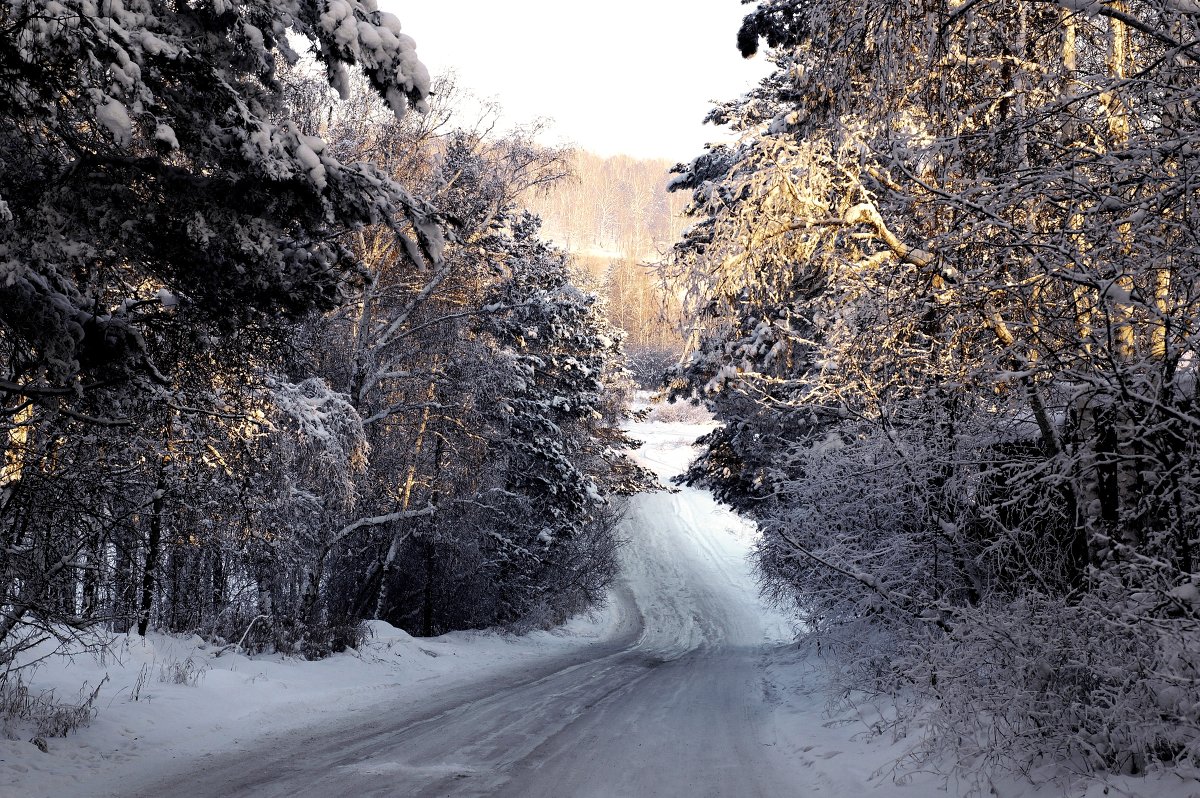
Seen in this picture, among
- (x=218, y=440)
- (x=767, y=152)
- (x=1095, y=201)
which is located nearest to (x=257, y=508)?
(x=218, y=440)

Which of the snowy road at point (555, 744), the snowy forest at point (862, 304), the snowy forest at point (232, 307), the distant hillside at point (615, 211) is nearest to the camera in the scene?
the snowy forest at point (862, 304)

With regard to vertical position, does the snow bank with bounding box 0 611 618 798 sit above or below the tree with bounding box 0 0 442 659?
below

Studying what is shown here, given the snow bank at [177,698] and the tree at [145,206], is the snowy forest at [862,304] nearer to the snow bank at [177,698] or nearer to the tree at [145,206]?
the tree at [145,206]

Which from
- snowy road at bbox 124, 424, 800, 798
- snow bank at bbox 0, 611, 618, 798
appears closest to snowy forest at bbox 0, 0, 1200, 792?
snow bank at bbox 0, 611, 618, 798

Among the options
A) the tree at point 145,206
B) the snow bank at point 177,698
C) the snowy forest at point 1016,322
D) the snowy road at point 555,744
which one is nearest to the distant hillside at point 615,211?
the snowy road at point 555,744

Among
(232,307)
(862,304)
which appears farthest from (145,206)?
(862,304)

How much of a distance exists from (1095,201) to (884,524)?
215 inches

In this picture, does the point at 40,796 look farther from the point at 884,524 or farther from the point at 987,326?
the point at 884,524

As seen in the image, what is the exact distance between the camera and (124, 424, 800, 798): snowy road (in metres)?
6.03

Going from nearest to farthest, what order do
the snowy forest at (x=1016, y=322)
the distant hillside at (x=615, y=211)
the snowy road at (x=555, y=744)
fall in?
the snowy forest at (x=1016, y=322) < the snowy road at (x=555, y=744) < the distant hillside at (x=615, y=211)

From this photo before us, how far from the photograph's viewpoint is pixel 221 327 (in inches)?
234

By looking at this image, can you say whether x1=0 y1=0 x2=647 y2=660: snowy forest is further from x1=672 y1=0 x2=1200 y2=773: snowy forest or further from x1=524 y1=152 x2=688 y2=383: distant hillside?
x1=524 y1=152 x2=688 y2=383: distant hillside

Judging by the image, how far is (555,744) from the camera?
776 centimetres

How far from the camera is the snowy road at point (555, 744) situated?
19.8 feet
